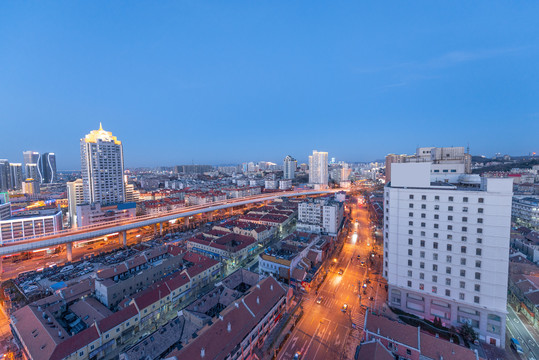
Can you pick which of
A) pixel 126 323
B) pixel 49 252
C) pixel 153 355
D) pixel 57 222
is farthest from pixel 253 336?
pixel 57 222

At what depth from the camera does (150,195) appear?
10069 cm

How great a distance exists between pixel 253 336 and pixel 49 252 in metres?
53.2

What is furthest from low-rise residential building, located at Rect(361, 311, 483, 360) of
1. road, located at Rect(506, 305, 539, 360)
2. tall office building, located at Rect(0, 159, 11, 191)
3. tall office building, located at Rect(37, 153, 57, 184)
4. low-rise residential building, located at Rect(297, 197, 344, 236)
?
tall office building, located at Rect(37, 153, 57, 184)

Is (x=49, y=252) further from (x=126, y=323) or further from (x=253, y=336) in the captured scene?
(x=253, y=336)

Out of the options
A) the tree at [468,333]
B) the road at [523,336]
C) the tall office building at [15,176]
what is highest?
the tall office building at [15,176]

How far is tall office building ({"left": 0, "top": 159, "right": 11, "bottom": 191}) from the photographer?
4118 inches

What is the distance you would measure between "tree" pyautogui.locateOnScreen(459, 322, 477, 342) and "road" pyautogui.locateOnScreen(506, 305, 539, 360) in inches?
111

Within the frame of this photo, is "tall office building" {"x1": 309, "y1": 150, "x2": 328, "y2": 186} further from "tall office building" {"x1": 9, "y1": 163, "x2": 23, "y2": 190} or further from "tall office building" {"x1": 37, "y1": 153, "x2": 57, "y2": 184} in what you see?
"tall office building" {"x1": 37, "y1": 153, "x2": 57, "y2": 184}

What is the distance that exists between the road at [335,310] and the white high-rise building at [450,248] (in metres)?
4.12

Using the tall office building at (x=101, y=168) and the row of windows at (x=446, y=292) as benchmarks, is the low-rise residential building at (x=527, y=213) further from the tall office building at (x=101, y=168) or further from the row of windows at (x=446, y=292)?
the tall office building at (x=101, y=168)

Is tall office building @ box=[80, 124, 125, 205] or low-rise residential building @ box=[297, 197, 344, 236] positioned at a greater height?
tall office building @ box=[80, 124, 125, 205]

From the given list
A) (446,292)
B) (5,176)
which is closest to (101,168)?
(446,292)

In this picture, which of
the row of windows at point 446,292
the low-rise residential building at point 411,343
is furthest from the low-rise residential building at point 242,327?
the row of windows at point 446,292

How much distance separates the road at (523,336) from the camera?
62.7 ft
